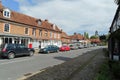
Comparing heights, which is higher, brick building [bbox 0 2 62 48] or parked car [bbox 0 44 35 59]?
brick building [bbox 0 2 62 48]

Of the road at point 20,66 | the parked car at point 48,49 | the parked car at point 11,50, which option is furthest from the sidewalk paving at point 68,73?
the parked car at point 48,49

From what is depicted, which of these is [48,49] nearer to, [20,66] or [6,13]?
[6,13]

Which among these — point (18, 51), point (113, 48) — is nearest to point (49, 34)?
point (18, 51)

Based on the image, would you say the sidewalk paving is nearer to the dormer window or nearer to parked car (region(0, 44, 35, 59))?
parked car (region(0, 44, 35, 59))

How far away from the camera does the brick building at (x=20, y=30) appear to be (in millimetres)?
31772

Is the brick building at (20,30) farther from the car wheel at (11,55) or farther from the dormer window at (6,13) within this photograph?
the car wheel at (11,55)

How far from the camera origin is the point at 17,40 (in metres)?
33.8

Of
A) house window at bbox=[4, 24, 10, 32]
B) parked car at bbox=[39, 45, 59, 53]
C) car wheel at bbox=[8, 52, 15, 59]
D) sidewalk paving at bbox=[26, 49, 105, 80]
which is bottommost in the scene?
sidewalk paving at bbox=[26, 49, 105, 80]

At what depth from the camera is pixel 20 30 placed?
35969 mm

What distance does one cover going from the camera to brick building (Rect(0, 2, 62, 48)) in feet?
104

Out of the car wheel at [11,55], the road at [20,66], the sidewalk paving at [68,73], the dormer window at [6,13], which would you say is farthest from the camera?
the dormer window at [6,13]

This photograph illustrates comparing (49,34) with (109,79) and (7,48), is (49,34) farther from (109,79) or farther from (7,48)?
(109,79)

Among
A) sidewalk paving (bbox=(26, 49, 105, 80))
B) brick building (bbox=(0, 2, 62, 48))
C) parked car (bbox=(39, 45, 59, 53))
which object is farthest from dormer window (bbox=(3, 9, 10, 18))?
sidewalk paving (bbox=(26, 49, 105, 80))

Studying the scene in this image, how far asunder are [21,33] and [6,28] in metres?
4.21
